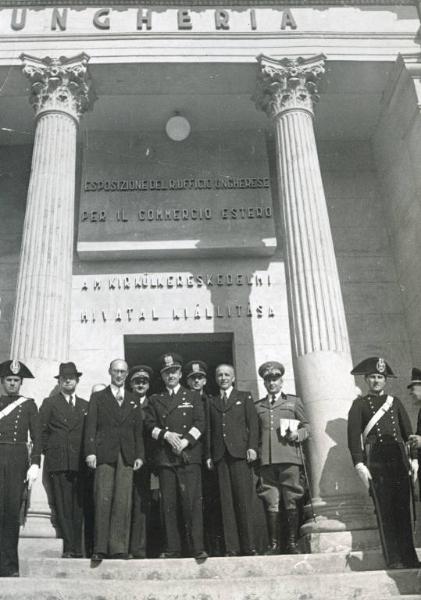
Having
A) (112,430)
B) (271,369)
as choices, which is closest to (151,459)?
(112,430)

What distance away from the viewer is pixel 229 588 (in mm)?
6711

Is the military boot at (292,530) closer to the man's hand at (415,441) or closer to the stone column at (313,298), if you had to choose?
the stone column at (313,298)

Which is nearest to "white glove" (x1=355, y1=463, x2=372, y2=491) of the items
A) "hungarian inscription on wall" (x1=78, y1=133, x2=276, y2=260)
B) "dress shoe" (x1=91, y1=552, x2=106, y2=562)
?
"dress shoe" (x1=91, y1=552, x2=106, y2=562)

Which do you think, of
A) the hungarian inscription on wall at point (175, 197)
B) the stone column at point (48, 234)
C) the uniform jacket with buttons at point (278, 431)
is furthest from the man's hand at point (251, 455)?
the hungarian inscription on wall at point (175, 197)

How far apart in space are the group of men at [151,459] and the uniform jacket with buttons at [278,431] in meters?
0.02

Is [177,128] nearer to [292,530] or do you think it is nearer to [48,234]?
[48,234]

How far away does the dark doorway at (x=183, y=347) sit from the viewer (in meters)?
14.1

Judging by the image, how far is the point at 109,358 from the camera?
13625 mm

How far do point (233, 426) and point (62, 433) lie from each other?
2.28 metres

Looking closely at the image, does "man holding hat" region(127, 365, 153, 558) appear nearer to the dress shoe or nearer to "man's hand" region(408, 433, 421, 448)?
the dress shoe

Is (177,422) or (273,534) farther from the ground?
(177,422)

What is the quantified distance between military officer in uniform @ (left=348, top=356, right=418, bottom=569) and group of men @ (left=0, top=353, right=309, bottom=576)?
0.94 metres

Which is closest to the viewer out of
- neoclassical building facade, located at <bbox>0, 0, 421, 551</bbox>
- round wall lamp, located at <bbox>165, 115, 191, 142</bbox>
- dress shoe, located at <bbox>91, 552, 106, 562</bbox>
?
dress shoe, located at <bbox>91, 552, 106, 562</bbox>

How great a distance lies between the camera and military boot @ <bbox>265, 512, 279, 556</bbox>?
8.27m
